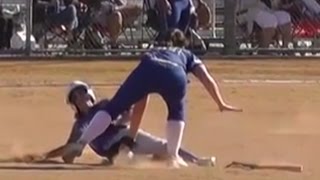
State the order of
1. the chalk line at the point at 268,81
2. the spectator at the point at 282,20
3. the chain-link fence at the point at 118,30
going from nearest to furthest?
1. the chalk line at the point at 268,81
2. the chain-link fence at the point at 118,30
3. the spectator at the point at 282,20

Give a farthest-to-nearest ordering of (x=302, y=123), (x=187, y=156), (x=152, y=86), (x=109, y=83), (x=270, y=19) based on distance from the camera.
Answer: (x=270, y=19) → (x=109, y=83) → (x=302, y=123) → (x=187, y=156) → (x=152, y=86)

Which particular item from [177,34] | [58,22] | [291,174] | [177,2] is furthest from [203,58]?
[291,174]

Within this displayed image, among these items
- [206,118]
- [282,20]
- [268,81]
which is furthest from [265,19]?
[206,118]

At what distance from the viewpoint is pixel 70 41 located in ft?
A: 82.0

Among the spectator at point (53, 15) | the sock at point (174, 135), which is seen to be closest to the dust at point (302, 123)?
the sock at point (174, 135)

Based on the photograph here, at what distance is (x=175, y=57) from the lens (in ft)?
37.7

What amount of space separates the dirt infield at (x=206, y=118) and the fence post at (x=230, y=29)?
113cm

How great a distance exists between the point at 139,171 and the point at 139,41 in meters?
14.4

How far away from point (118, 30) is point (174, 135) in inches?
530

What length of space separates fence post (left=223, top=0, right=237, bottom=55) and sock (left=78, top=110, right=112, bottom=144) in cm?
1386

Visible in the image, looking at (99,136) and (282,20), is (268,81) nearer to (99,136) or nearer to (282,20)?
(282,20)

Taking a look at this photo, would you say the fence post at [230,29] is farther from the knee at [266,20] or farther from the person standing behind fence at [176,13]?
the person standing behind fence at [176,13]

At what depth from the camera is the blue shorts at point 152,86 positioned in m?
11.3

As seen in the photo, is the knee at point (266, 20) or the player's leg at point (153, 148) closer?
the player's leg at point (153, 148)
